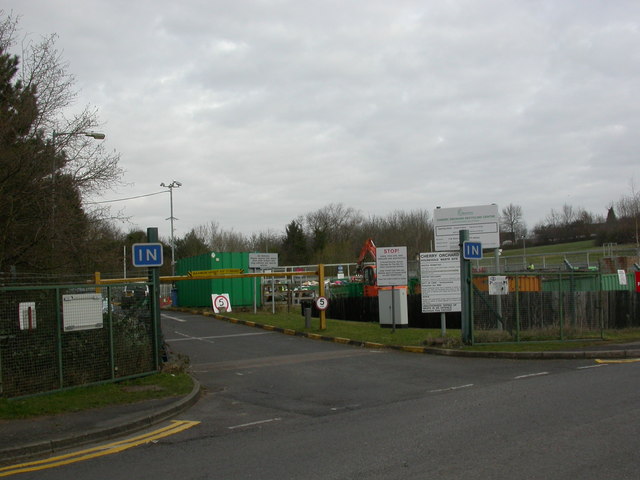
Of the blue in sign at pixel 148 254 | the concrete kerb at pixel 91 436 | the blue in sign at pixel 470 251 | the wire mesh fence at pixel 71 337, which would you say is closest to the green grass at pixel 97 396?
the wire mesh fence at pixel 71 337

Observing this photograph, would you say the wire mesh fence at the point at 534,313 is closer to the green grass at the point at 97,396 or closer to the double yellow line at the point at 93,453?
the green grass at the point at 97,396

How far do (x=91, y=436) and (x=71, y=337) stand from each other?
11.8 ft

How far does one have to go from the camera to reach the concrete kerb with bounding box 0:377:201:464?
24.0 feet

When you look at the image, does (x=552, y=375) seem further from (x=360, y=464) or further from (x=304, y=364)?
(x=360, y=464)

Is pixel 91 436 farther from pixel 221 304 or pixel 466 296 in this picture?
pixel 221 304

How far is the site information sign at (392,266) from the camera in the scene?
20.3m

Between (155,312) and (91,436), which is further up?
(155,312)

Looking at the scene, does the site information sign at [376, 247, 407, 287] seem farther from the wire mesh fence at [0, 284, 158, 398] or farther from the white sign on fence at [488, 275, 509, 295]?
the wire mesh fence at [0, 284, 158, 398]

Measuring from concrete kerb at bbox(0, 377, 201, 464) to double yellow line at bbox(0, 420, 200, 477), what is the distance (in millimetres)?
243

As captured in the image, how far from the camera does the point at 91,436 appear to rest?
26.4 ft

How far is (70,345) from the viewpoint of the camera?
438 inches

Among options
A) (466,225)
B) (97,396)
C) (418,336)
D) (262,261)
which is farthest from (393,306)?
(97,396)

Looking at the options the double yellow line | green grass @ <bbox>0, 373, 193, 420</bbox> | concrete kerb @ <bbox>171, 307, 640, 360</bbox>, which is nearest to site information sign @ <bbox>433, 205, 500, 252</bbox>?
concrete kerb @ <bbox>171, 307, 640, 360</bbox>

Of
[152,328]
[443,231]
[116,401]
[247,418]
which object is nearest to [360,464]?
[247,418]
